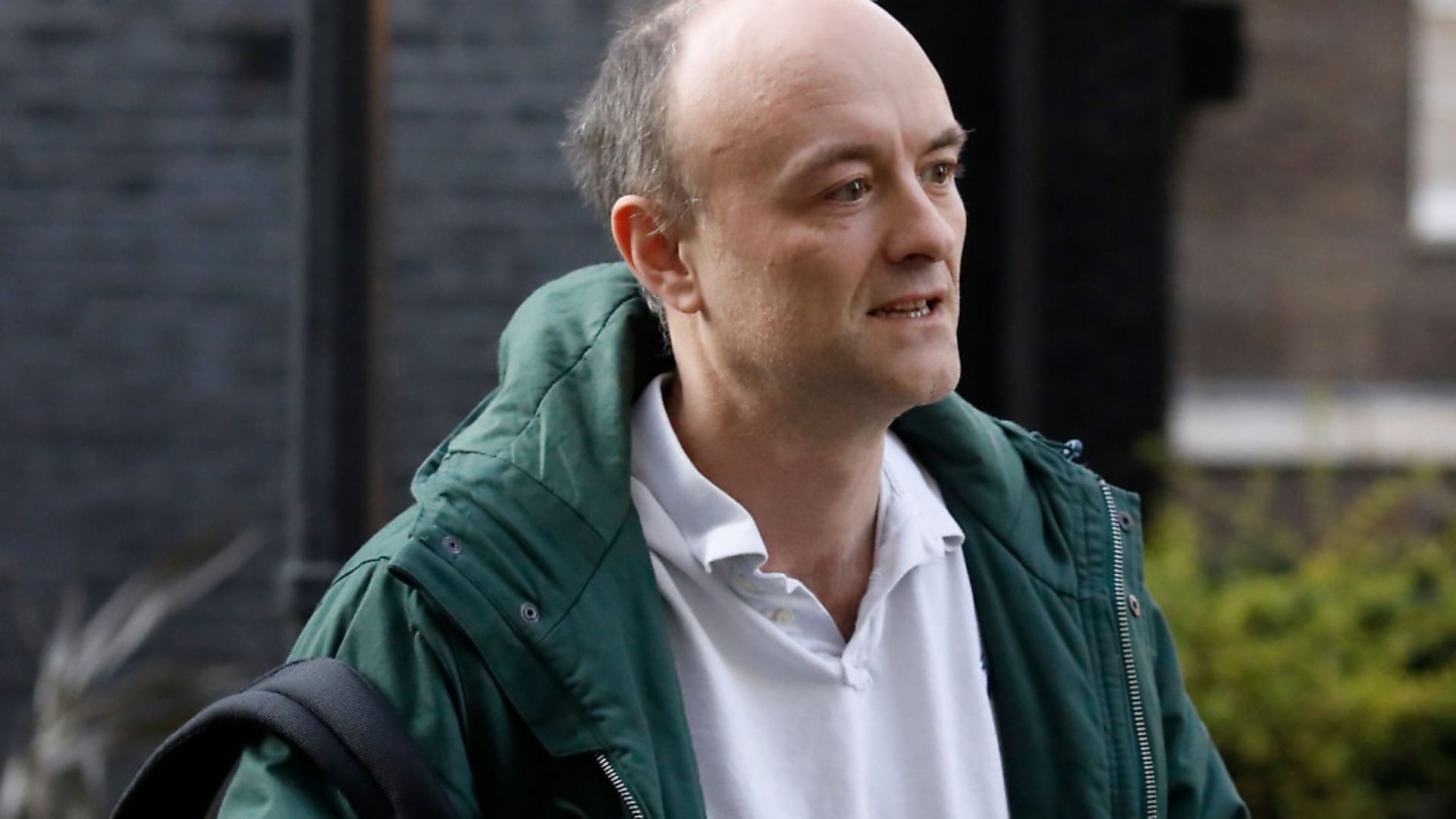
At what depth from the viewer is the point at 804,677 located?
6.33 ft

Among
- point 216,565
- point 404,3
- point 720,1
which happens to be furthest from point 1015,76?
point 720,1

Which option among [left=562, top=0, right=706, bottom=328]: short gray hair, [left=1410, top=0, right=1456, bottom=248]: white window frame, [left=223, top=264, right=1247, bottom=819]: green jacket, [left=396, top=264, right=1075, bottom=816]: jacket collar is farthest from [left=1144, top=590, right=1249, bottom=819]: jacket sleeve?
[left=1410, top=0, right=1456, bottom=248]: white window frame

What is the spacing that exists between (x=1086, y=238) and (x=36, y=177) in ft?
9.86

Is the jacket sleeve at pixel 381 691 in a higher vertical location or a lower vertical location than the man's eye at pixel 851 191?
lower

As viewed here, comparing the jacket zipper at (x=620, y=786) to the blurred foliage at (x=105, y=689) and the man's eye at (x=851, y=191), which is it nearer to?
the man's eye at (x=851, y=191)

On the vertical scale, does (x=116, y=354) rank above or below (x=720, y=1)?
below

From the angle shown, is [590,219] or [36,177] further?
[36,177]

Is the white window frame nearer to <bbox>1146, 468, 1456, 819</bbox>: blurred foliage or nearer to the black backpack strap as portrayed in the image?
<bbox>1146, 468, 1456, 819</bbox>: blurred foliage

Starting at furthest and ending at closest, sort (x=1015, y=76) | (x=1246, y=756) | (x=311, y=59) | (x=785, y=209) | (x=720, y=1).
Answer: (x=1015, y=76) → (x=1246, y=756) → (x=311, y=59) → (x=720, y=1) → (x=785, y=209)

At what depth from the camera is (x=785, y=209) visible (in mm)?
1894

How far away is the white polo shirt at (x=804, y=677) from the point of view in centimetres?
189

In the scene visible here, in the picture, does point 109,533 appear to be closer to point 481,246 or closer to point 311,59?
point 481,246

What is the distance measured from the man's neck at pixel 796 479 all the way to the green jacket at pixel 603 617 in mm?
103

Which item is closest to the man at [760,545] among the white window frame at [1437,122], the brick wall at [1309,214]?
the brick wall at [1309,214]
